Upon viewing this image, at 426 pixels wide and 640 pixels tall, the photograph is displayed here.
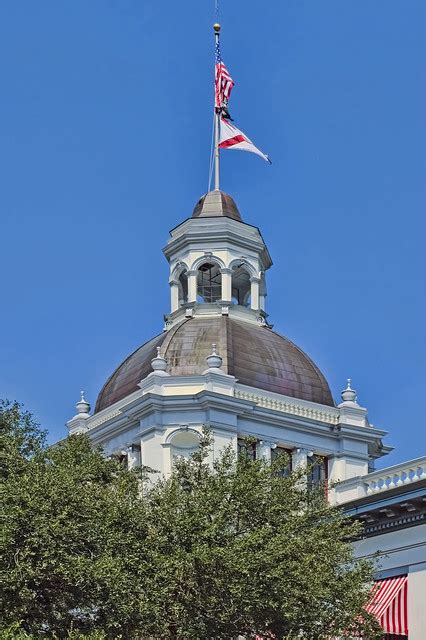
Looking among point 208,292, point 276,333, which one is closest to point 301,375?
point 276,333

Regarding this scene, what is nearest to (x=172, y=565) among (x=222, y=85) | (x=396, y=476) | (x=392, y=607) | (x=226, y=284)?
(x=392, y=607)

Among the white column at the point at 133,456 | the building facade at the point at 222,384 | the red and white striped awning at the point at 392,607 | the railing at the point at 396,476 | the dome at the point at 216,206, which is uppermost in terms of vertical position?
the dome at the point at 216,206

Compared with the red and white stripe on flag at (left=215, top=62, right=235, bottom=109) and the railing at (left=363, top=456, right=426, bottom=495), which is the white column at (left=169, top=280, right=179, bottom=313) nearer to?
the red and white stripe on flag at (left=215, top=62, right=235, bottom=109)

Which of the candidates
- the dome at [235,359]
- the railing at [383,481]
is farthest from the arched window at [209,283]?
the railing at [383,481]

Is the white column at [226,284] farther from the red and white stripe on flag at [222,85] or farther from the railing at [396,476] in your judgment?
the railing at [396,476]

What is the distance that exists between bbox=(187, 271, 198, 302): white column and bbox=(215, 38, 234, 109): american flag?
343 inches

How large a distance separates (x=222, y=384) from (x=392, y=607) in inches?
656

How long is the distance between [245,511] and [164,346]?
20.4m

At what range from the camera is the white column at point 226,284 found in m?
54.7

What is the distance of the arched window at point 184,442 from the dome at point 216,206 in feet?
38.1

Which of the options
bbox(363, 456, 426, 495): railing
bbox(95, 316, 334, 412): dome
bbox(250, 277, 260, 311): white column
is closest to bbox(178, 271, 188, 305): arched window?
bbox(250, 277, 260, 311): white column

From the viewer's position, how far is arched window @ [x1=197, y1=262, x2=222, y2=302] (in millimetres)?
57219

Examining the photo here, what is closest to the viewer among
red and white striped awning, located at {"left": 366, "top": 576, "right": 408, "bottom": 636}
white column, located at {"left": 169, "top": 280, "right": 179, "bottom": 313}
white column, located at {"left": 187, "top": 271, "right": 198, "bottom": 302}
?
red and white striped awning, located at {"left": 366, "top": 576, "right": 408, "bottom": 636}

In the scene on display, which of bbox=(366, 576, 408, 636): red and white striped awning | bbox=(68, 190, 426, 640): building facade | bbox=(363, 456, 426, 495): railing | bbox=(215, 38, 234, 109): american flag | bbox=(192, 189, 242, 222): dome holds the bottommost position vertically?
bbox=(366, 576, 408, 636): red and white striped awning
